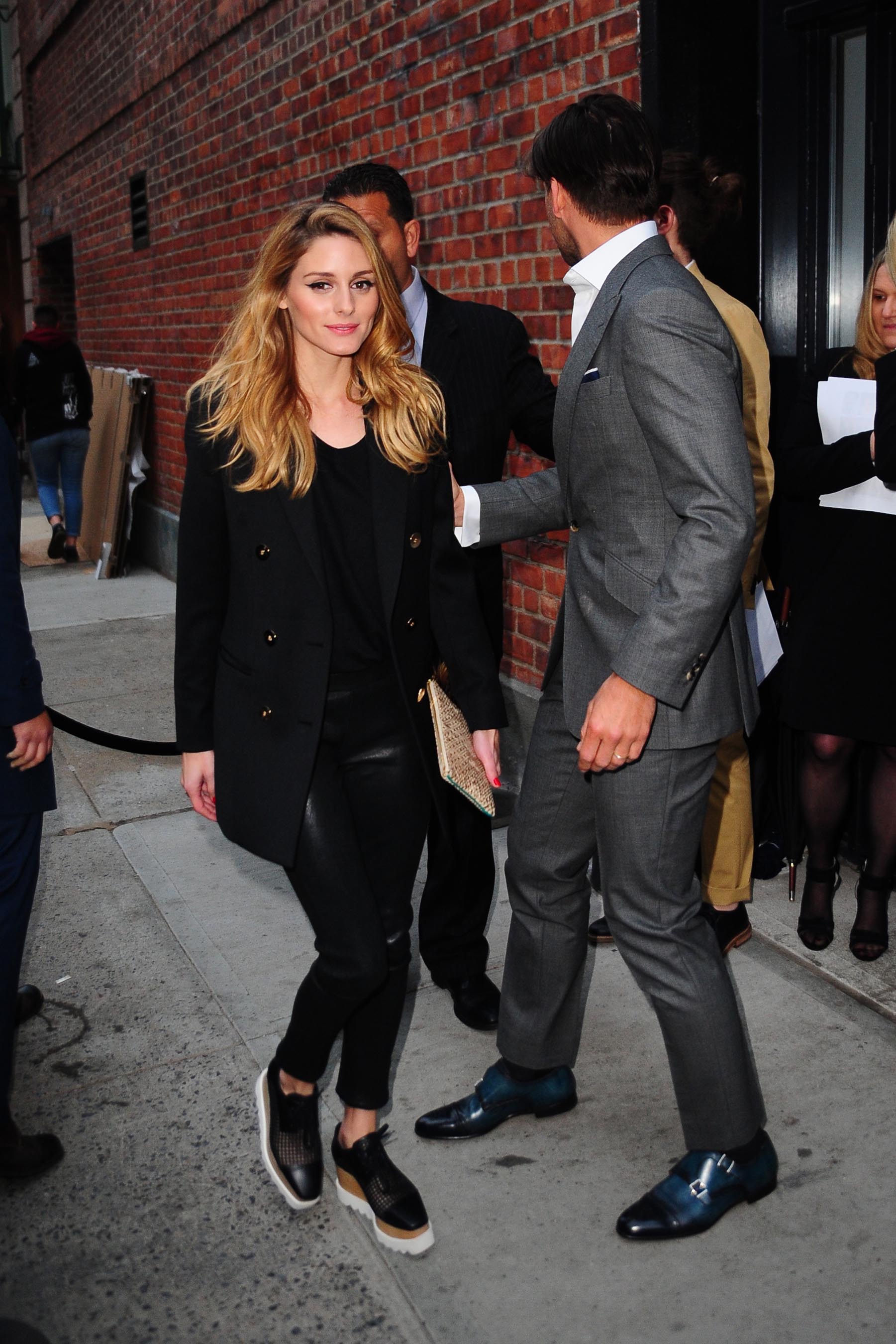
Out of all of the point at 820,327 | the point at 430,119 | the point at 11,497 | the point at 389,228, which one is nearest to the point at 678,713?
the point at 11,497

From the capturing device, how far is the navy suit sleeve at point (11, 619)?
265 cm

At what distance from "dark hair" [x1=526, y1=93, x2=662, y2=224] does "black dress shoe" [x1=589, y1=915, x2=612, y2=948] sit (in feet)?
6.86

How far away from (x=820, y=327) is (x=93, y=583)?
7.48m

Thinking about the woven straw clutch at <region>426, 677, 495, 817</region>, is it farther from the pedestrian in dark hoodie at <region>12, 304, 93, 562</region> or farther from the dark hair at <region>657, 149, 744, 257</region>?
the pedestrian in dark hoodie at <region>12, 304, 93, 562</region>

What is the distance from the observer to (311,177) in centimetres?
673

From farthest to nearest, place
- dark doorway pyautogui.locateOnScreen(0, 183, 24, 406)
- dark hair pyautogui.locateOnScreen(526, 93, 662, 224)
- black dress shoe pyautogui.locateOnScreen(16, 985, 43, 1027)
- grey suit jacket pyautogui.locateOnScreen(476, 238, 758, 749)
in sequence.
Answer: dark doorway pyautogui.locateOnScreen(0, 183, 24, 406)
black dress shoe pyautogui.locateOnScreen(16, 985, 43, 1027)
dark hair pyautogui.locateOnScreen(526, 93, 662, 224)
grey suit jacket pyautogui.locateOnScreen(476, 238, 758, 749)

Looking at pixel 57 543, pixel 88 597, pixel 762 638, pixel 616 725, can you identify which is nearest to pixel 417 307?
pixel 762 638

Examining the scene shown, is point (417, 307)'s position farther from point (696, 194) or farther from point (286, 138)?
point (286, 138)

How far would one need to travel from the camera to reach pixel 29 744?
2.73m

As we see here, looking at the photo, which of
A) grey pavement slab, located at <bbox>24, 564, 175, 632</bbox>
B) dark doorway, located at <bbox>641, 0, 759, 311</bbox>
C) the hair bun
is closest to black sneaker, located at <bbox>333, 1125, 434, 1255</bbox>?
the hair bun

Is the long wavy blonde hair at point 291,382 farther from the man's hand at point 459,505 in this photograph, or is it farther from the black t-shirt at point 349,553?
the man's hand at point 459,505

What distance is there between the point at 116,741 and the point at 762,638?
9.19 feet

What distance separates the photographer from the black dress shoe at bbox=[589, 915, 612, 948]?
3.78 m

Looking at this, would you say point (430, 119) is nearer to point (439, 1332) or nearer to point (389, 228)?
point (389, 228)
